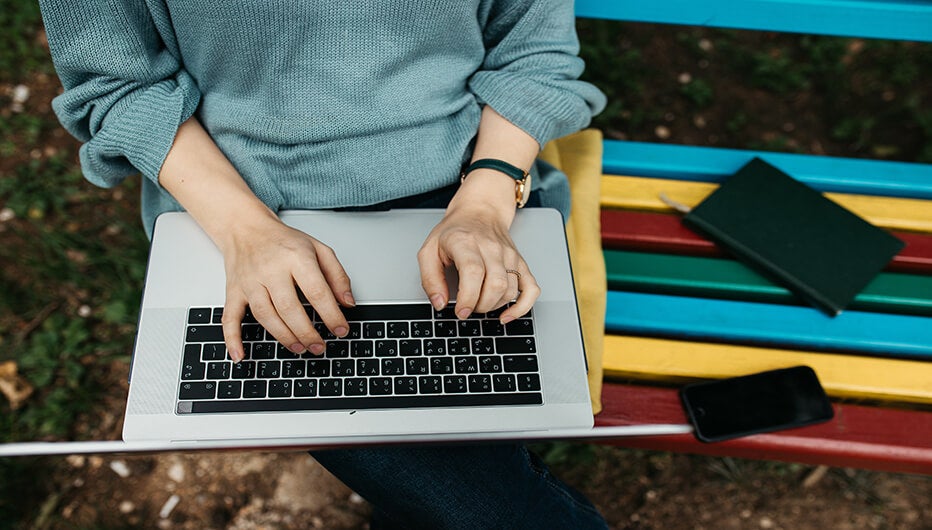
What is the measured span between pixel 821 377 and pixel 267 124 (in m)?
1.20

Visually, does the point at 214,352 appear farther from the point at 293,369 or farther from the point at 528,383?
the point at 528,383

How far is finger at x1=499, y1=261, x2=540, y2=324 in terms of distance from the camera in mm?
1031

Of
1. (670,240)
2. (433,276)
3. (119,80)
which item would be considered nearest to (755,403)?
(670,240)

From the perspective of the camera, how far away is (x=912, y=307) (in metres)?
1.45

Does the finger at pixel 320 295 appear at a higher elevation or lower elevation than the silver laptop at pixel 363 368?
higher

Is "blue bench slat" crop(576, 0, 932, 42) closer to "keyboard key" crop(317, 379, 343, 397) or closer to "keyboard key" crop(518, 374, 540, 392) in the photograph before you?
"keyboard key" crop(518, 374, 540, 392)

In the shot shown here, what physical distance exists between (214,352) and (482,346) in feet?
1.44

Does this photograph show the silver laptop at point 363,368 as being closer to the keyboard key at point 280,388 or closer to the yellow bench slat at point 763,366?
the keyboard key at point 280,388

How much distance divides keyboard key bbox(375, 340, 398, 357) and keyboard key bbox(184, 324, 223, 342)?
26 cm

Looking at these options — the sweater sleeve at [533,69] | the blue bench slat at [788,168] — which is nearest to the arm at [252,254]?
the sweater sleeve at [533,69]

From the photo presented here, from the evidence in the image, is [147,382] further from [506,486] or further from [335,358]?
[506,486]

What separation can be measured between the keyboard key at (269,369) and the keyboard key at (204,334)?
8 cm

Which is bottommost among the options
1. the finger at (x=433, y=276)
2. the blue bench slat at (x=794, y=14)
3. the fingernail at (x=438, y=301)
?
the fingernail at (x=438, y=301)

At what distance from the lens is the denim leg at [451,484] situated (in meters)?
1.14
